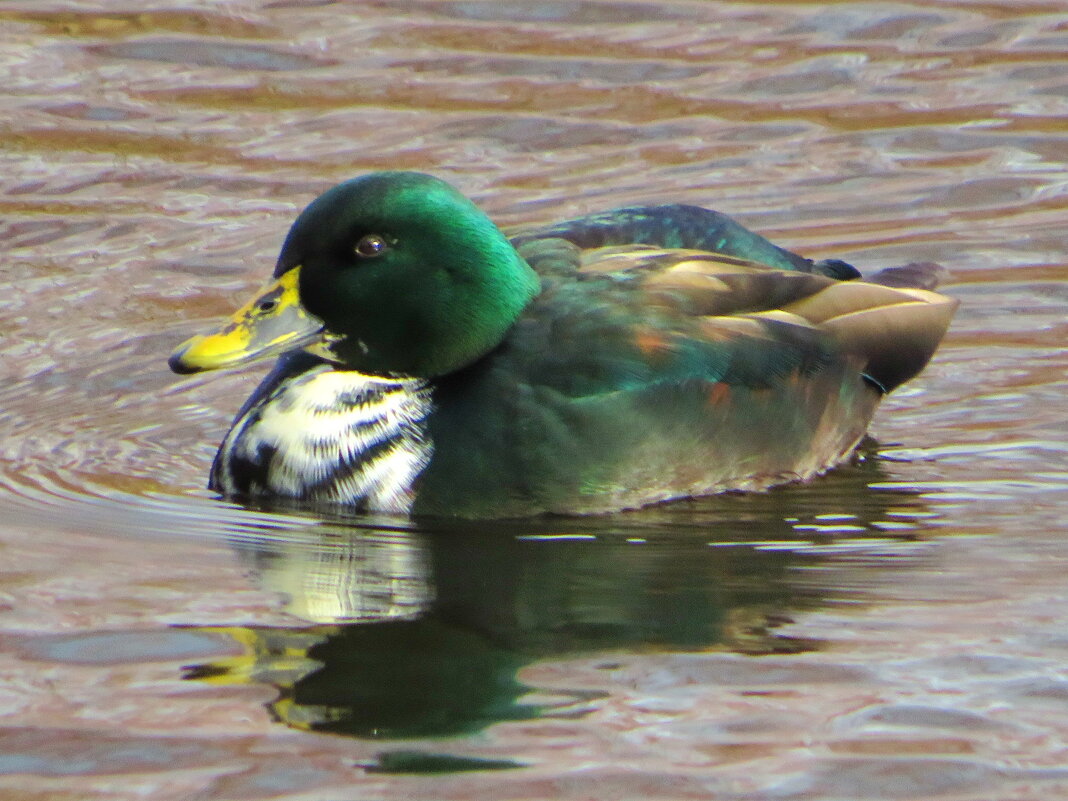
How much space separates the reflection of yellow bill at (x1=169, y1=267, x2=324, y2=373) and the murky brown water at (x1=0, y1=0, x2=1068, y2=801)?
50 centimetres

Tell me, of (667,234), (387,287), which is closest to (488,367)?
(387,287)

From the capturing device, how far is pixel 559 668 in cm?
530

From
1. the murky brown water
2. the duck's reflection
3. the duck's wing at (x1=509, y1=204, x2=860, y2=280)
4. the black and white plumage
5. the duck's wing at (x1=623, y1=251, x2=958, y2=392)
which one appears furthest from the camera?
the duck's wing at (x1=509, y1=204, x2=860, y2=280)

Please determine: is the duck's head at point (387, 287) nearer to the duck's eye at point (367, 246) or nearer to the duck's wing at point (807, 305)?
the duck's eye at point (367, 246)

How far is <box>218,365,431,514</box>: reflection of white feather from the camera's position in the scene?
21.5ft

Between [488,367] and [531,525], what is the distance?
0.52 metres

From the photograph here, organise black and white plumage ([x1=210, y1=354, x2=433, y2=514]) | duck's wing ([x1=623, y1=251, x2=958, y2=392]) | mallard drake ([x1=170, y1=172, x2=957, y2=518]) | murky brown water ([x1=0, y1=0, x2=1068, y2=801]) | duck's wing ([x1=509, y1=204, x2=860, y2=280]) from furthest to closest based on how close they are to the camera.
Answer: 1. duck's wing ([x1=509, y1=204, x2=860, y2=280])
2. duck's wing ([x1=623, y1=251, x2=958, y2=392])
3. black and white plumage ([x1=210, y1=354, x2=433, y2=514])
4. mallard drake ([x1=170, y1=172, x2=957, y2=518])
5. murky brown water ([x1=0, y1=0, x2=1068, y2=801])

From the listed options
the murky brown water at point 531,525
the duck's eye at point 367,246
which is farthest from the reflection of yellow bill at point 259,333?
the murky brown water at point 531,525

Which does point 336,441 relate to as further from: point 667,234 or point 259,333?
point 667,234

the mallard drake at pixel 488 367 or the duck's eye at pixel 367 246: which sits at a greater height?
the duck's eye at pixel 367 246

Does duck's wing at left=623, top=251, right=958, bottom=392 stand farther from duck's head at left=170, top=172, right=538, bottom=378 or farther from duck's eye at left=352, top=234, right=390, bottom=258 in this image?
duck's eye at left=352, top=234, right=390, bottom=258

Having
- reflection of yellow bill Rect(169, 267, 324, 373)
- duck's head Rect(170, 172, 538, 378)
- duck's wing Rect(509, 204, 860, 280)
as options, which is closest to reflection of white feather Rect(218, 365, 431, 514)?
duck's head Rect(170, 172, 538, 378)

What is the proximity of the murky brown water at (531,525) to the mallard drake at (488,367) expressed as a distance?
0.20m

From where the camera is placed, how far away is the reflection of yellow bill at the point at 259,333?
21.3 ft
